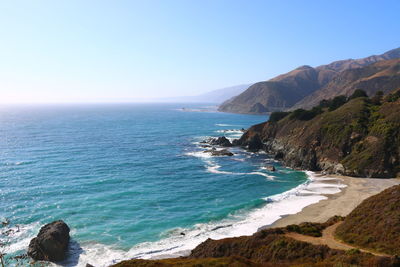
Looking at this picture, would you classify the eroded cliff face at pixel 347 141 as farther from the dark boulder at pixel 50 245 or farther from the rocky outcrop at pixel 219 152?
the dark boulder at pixel 50 245

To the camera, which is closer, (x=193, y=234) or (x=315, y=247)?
(x=315, y=247)

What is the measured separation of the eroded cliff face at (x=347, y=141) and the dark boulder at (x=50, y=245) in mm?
52125

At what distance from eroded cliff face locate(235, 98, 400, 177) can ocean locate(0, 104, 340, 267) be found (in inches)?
237

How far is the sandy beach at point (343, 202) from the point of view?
3816cm

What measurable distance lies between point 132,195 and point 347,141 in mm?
48192

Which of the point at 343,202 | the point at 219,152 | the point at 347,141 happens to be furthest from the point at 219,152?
the point at 343,202

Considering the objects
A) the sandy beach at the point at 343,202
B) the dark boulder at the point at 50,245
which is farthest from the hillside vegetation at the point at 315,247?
the dark boulder at the point at 50,245

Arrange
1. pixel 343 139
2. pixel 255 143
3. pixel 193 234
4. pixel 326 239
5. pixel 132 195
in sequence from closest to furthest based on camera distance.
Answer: pixel 326 239 → pixel 193 234 → pixel 132 195 → pixel 343 139 → pixel 255 143

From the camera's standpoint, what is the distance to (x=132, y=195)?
155 ft

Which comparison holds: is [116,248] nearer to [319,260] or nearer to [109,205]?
[109,205]

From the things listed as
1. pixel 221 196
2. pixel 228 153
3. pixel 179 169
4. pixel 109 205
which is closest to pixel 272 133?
pixel 228 153

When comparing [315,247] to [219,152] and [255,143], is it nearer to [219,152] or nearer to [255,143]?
[219,152]

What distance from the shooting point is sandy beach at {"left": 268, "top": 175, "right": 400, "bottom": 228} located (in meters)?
38.2

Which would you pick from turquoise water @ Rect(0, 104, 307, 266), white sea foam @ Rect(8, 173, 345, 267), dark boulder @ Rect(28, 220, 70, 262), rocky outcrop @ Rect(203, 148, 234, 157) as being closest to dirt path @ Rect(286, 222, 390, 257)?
white sea foam @ Rect(8, 173, 345, 267)
